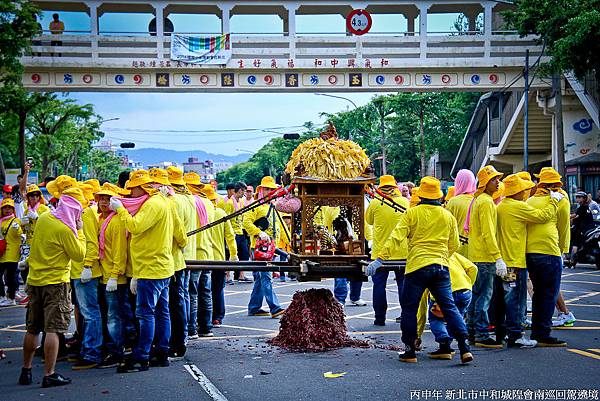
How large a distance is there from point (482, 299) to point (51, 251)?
480cm

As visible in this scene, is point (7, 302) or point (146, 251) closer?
point (146, 251)

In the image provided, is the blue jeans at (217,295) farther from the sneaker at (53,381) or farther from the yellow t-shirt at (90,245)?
the sneaker at (53,381)

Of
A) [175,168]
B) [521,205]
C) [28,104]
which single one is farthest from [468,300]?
[28,104]

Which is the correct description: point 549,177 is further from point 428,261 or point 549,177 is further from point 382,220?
point 382,220

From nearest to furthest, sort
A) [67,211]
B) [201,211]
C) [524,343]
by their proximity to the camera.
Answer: [67,211] < [524,343] < [201,211]

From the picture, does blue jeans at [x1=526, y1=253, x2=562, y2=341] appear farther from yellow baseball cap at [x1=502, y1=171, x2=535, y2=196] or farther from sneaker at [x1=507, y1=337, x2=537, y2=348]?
yellow baseball cap at [x1=502, y1=171, x2=535, y2=196]

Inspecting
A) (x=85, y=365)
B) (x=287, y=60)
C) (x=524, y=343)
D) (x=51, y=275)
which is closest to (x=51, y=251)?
(x=51, y=275)

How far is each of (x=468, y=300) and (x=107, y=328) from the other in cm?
397

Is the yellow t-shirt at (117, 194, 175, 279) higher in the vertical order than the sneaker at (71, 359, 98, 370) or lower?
higher

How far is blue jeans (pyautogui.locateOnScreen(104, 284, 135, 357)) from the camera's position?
784 cm

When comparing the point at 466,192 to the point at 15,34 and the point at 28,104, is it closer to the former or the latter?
the point at 15,34

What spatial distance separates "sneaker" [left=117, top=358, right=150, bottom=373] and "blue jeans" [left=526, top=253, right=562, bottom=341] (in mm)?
4494

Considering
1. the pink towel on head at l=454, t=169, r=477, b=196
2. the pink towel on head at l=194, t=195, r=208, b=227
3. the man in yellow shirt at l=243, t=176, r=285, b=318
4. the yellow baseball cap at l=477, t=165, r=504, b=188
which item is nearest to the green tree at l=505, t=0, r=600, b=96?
the man in yellow shirt at l=243, t=176, r=285, b=318

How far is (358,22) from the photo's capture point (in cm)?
2852
